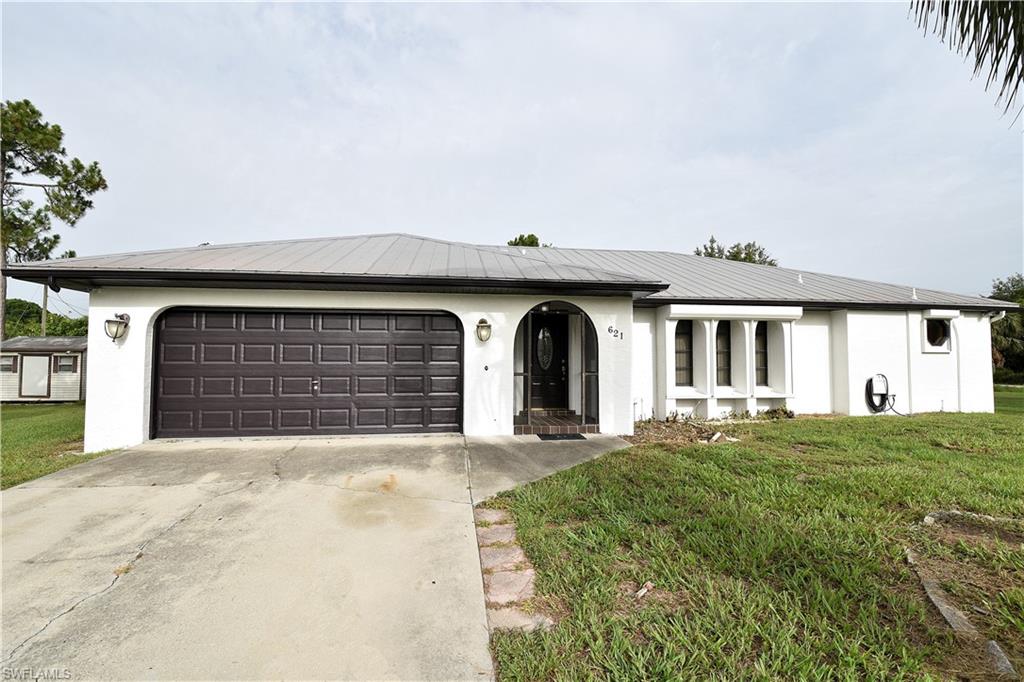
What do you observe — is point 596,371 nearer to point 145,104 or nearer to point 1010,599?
point 1010,599

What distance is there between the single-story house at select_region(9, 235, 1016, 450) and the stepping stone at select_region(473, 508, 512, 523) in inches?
129

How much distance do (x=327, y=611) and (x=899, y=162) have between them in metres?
15.1

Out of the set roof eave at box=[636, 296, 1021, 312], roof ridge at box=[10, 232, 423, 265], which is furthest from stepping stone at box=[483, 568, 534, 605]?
roof ridge at box=[10, 232, 423, 265]

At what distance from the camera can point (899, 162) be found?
33.2 feet

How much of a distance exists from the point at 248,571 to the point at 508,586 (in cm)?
189

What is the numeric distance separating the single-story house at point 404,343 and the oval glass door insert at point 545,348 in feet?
0.16

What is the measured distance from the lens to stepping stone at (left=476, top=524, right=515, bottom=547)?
128 inches

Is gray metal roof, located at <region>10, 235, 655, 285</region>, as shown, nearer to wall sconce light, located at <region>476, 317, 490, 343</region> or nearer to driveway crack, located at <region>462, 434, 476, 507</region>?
wall sconce light, located at <region>476, 317, 490, 343</region>

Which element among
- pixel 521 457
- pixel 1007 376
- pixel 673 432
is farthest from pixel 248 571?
pixel 1007 376

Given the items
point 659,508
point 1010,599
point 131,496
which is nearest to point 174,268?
point 131,496

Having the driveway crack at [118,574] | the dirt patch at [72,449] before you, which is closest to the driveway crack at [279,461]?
the driveway crack at [118,574]

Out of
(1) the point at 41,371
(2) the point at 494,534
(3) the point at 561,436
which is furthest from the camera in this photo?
(1) the point at 41,371

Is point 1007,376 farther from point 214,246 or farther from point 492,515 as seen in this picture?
point 214,246

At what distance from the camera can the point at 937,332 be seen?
1016 cm
